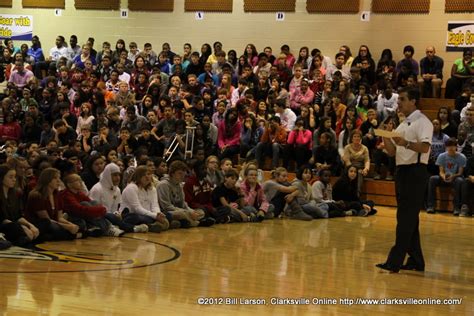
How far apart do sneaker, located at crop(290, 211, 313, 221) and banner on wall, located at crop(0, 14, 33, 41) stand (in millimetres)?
12117

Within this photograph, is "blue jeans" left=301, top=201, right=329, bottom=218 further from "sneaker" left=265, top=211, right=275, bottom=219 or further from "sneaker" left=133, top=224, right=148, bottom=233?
"sneaker" left=133, top=224, right=148, bottom=233

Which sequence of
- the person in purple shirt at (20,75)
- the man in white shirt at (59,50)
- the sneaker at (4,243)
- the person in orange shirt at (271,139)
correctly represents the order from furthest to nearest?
the man in white shirt at (59,50) → the person in purple shirt at (20,75) → the person in orange shirt at (271,139) → the sneaker at (4,243)

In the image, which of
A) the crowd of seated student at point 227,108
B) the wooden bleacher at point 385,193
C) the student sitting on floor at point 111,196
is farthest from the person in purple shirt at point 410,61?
the student sitting on floor at point 111,196

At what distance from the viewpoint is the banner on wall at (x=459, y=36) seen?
17969 millimetres

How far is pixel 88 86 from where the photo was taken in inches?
711

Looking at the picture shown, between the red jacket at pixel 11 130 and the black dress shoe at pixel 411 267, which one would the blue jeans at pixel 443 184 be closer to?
the black dress shoe at pixel 411 267

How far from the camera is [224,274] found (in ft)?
26.7

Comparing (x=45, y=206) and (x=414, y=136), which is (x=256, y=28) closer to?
(x=45, y=206)

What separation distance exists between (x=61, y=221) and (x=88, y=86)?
28.3ft

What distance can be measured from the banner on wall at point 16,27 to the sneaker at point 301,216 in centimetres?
→ 1212

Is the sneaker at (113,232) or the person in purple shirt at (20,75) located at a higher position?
the person in purple shirt at (20,75)

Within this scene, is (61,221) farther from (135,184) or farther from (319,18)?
(319,18)

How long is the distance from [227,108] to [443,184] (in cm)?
438

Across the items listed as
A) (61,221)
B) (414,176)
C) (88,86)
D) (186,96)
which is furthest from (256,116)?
(414,176)
